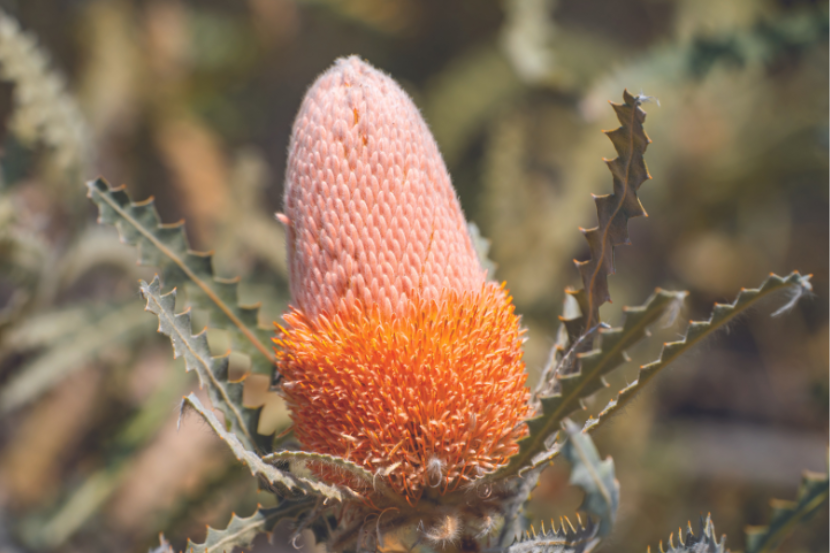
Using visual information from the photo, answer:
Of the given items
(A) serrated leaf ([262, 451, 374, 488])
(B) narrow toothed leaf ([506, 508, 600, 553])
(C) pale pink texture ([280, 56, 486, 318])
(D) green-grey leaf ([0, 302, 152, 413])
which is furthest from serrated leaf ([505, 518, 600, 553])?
(D) green-grey leaf ([0, 302, 152, 413])

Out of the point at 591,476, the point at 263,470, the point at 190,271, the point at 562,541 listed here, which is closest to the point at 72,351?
the point at 190,271

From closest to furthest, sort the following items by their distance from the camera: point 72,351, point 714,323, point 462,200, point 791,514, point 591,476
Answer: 1. point 591,476
2. point 714,323
3. point 791,514
4. point 72,351
5. point 462,200

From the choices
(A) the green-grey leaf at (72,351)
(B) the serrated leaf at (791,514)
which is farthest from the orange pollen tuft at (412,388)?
(A) the green-grey leaf at (72,351)

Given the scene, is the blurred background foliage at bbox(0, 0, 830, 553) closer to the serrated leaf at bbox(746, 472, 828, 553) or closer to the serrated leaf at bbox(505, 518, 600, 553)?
the serrated leaf at bbox(746, 472, 828, 553)

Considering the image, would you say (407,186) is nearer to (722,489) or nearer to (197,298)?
(197,298)

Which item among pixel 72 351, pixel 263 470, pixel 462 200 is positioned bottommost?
pixel 263 470

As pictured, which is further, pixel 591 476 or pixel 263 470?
pixel 263 470

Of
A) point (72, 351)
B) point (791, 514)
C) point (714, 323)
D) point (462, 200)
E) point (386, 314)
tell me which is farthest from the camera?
point (462, 200)

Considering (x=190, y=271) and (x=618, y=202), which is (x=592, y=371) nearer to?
(x=618, y=202)

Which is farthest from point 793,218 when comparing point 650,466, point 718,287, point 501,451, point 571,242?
point 501,451
